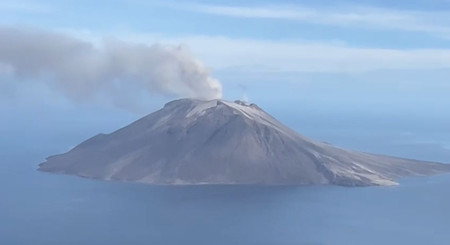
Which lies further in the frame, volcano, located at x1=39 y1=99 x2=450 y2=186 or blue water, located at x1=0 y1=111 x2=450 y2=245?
volcano, located at x1=39 y1=99 x2=450 y2=186

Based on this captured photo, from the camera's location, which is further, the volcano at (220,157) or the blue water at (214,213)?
the volcano at (220,157)

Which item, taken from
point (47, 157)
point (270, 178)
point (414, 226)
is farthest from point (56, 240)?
point (47, 157)

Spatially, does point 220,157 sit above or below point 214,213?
above

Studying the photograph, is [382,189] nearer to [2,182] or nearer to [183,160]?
[183,160]

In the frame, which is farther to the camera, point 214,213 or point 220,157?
point 220,157

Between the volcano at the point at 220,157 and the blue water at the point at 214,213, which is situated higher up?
the volcano at the point at 220,157
